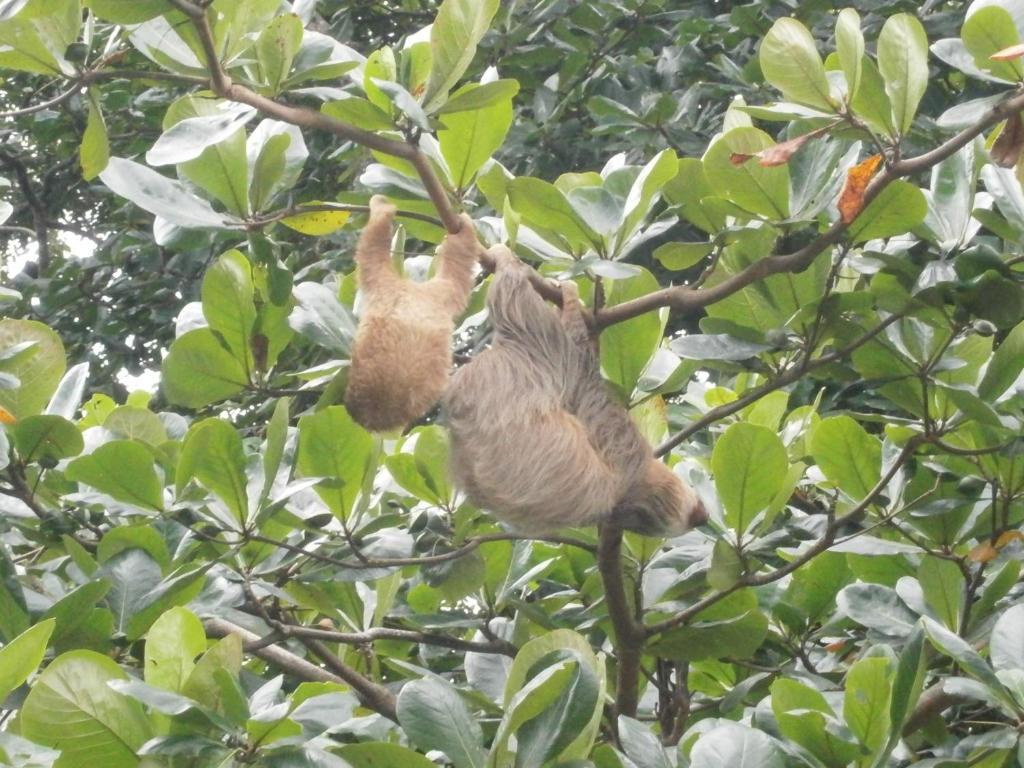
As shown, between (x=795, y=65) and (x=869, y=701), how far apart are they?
56.3 inches

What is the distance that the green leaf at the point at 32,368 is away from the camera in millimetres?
3396

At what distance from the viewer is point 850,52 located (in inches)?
111

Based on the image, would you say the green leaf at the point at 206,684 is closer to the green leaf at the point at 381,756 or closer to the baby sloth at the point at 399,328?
the green leaf at the point at 381,756

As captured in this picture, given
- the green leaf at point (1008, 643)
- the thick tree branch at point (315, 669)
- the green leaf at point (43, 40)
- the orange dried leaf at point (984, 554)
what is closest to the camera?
the green leaf at point (1008, 643)

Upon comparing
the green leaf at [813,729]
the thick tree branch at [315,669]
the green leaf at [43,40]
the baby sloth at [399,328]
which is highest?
the green leaf at [43,40]

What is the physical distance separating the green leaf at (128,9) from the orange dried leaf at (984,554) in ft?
8.09

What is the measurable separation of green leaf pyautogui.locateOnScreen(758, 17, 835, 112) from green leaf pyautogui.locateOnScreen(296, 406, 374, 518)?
1.35 meters

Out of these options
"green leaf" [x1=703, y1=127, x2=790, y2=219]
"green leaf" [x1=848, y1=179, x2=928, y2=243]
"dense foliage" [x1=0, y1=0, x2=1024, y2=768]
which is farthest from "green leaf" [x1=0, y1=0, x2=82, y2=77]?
"green leaf" [x1=848, y1=179, x2=928, y2=243]

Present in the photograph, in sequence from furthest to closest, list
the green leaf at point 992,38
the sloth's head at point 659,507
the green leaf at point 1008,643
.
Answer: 1. the sloth's head at point 659,507
2. the green leaf at point 992,38
3. the green leaf at point 1008,643

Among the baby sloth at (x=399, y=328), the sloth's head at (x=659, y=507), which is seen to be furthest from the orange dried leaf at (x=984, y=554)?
the baby sloth at (x=399, y=328)

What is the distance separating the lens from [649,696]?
4180 mm

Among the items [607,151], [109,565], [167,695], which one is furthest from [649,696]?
[607,151]

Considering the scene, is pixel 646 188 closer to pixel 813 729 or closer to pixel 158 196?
pixel 158 196

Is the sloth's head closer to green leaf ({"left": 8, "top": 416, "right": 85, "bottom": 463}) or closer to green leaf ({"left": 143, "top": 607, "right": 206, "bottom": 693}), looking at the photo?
green leaf ({"left": 143, "top": 607, "right": 206, "bottom": 693})
